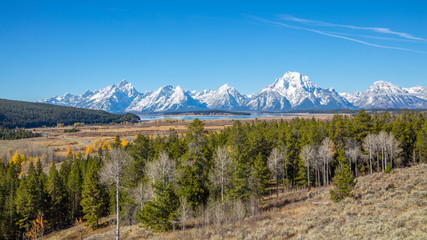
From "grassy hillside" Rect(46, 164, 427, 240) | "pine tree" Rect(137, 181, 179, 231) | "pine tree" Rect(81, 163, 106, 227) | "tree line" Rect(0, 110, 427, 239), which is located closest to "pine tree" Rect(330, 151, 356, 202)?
"tree line" Rect(0, 110, 427, 239)

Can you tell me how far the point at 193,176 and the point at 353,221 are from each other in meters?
19.1

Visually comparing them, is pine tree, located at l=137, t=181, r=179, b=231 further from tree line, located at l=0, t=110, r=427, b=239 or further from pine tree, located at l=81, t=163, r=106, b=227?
pine tree, located at l=81, t=163, r=106, b=227

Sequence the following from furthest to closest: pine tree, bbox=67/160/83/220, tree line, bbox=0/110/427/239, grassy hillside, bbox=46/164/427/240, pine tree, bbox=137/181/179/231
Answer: pine tree, bbox=67/160/83/220 → tree line, bbox=0/110/427/239 → pine tree, bbox=137/181/179/231 → grassy hillside, bbox=46/164/427/240

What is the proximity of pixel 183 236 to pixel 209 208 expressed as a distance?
24.6 ft

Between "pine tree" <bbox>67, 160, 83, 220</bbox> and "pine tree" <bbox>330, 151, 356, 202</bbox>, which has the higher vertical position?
"pine tree" <bbox>330, 151, 356, 202</bbox>

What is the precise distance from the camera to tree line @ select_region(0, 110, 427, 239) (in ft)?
96.6

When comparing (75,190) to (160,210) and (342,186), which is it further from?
(342,186)

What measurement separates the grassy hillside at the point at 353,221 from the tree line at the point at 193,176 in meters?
2.05

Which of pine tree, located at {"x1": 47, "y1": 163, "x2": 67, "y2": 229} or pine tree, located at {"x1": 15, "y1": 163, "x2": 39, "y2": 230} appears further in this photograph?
pine tree, located at {"x1": 47, "y1": 163, "x2": 67, "y2": 229}

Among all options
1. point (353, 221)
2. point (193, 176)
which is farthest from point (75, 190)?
point (353, 221)

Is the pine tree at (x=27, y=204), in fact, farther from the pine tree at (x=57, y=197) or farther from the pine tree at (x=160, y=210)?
the pine tree at (x=160, y=210)

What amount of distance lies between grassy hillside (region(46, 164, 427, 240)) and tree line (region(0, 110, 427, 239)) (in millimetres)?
2055

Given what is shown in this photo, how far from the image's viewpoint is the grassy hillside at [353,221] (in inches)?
643

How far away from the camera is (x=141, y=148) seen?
4341 centimetres
